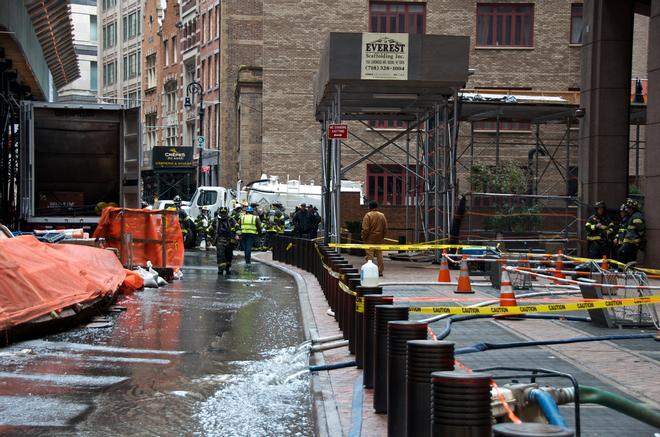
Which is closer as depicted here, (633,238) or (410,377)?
(410,377)

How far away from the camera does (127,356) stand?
11328mm

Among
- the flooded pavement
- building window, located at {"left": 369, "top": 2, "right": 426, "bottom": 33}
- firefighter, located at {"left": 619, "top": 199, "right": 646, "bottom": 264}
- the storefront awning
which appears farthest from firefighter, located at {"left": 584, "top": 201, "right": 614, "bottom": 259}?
building window, located at {"left": 369, "top": 2, "right": 426, "bottom": 33}

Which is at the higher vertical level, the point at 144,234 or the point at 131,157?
the point at 131,157

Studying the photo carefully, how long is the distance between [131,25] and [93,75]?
1524cm

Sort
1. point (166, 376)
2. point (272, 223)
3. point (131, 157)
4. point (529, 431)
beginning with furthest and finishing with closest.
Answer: point (272, 223), point (131, 157), point (166, 376), point (529, 431)

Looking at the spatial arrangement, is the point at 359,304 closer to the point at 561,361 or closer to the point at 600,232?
the point at 561,361

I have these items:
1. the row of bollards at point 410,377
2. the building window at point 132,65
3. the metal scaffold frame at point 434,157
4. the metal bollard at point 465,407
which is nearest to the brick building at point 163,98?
the building window at point 132,65

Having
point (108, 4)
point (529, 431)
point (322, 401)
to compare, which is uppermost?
point (108, 4)

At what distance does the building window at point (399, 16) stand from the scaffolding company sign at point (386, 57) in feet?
78.7

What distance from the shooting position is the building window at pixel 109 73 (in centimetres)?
9494

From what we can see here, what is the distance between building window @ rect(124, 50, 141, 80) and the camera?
8762cm

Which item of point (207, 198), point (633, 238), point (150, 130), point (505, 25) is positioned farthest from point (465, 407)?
point (150, 130)

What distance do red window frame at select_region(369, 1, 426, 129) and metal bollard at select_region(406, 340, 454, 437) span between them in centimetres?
4161

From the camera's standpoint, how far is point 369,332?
8766mm
